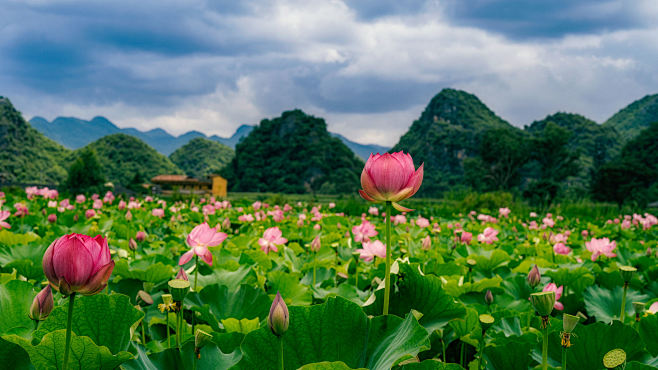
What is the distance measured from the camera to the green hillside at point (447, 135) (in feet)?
251

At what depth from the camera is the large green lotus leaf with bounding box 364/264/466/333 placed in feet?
3.47

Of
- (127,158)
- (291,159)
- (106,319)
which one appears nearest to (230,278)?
(106,319)

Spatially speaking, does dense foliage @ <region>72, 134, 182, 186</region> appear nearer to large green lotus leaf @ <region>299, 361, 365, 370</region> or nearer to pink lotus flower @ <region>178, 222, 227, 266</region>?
pink lotus flower @ <region>178, 222, 227, 266</region>

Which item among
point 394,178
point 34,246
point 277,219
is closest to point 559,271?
point 394,178

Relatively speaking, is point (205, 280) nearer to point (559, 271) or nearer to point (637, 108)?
point (559, 271)

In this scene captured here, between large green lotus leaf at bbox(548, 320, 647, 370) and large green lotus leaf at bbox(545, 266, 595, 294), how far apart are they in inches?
37.3

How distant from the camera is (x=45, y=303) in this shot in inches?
32.4

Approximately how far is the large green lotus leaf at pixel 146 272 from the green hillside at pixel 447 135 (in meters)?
62.6

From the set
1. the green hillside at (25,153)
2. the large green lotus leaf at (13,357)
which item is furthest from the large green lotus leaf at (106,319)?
the green hillside at (25,153)

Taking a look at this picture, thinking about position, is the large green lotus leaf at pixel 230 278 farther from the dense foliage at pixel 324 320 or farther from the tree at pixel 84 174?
the tree at pixel 84 174

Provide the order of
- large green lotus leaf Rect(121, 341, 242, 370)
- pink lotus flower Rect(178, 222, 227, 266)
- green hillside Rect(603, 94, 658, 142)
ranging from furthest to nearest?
green hillside Rect(603, 94, 658, 142)
pink lotus flower Rect(178, 222, 227, 266)
large green lotus leaf Rect(121, 341, 242, 370)

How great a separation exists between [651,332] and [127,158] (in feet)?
282

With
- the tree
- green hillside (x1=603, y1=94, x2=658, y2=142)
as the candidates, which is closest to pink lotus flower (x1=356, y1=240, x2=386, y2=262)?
the tree

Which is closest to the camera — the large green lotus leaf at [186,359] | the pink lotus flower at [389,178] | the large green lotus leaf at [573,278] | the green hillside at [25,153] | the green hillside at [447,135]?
the large green lotus leaf at [186,359]
